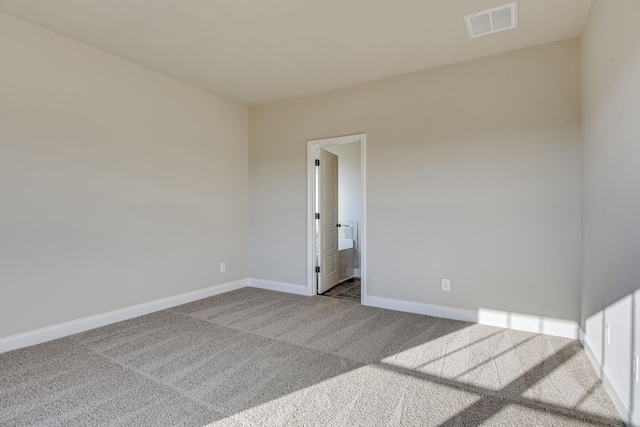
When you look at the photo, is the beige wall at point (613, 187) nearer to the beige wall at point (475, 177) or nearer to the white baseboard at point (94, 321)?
the beige wall at point (475, 177)

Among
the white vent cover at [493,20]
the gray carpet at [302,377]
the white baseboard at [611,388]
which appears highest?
the white vent cover at [493,20]

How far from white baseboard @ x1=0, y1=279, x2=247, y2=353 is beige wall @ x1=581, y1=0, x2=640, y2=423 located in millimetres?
3986

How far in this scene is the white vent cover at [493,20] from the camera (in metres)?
2.50

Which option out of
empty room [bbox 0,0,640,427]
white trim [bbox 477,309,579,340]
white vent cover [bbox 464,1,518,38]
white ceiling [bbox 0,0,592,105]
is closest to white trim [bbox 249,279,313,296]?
empty room [bbox 0,0,640,427]

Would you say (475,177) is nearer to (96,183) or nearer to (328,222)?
(328,222)

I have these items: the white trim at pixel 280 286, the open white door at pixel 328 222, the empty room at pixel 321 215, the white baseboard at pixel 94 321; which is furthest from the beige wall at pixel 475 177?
the white baseboard at pixel 94 321

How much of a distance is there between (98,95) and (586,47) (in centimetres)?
440

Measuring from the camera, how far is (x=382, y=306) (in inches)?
149

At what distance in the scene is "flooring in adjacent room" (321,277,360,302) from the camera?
14.1 feet

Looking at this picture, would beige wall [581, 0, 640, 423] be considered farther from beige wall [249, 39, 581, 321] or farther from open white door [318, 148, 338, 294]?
open white door [318, 148, 338, 294]

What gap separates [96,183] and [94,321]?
134cm

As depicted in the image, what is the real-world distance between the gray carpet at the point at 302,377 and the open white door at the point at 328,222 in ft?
4.21

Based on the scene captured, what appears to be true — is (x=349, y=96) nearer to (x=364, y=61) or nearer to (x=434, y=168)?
(x=364, y=61)

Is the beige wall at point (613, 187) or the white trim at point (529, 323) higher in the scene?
the beige wall at point (613, 187)
